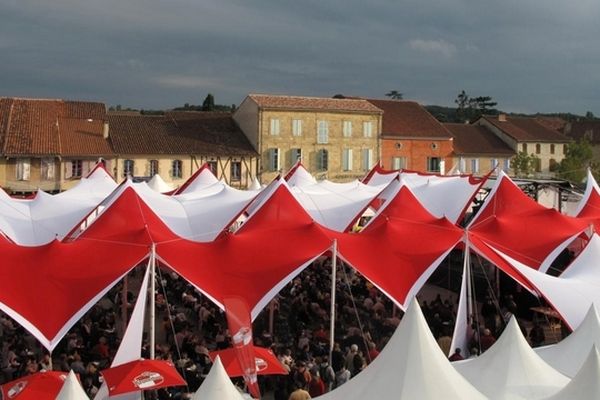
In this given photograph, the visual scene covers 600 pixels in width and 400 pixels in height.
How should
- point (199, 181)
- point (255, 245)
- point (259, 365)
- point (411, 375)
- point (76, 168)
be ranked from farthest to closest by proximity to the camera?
point (76, 168) → point (199, 181) → point (255, 245) → point (259, 365) → point (411, 375)

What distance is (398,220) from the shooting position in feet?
40.1

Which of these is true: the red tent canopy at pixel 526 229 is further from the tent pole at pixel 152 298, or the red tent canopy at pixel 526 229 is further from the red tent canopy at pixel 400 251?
the tent pole at pixel 152 298

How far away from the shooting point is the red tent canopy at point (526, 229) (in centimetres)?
1250

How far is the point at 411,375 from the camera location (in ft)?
20.3

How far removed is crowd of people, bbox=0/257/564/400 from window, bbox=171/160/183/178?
18.9 metres

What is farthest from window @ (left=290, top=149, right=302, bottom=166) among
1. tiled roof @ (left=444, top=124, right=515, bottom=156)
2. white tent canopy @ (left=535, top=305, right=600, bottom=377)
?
white tent canopy @ (left=535, top=305, right=600, bottom=377)

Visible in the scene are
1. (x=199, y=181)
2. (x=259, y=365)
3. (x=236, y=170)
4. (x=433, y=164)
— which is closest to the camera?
(x=259, y=365)

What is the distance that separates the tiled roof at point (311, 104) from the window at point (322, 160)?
2.46 m

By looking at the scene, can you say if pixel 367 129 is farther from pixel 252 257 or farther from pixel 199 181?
pixel 252 257

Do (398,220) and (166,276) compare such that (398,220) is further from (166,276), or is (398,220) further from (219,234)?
(166,276)

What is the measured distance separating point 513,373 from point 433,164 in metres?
34.3

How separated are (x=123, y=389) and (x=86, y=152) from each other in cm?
2568

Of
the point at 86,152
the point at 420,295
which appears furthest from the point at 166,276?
the point at 86,152

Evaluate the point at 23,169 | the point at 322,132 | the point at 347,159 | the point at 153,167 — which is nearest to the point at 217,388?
the point at 23,169
